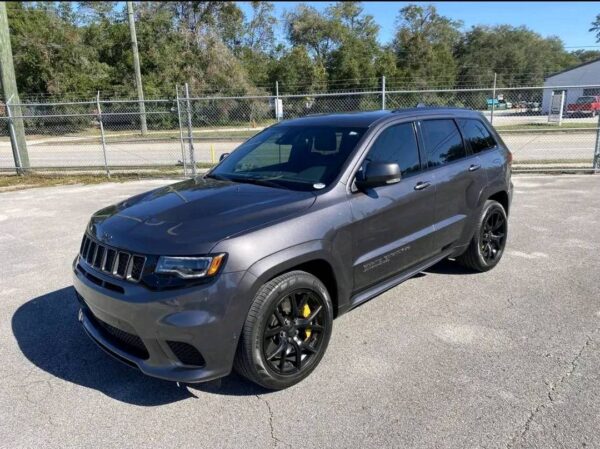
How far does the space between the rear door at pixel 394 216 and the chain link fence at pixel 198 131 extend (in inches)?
343

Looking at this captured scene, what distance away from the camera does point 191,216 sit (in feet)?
10.4

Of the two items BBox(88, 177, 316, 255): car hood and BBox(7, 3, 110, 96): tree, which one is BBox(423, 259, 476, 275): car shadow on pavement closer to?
BBox(88, 177, 316, 255): car hood

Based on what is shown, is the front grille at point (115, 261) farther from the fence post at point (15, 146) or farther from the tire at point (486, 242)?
the fence post at point (15, 146)

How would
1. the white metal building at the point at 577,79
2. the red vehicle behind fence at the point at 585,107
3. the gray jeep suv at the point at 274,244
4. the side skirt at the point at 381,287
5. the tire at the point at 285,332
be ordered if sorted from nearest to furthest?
the gray jeep suv at the point at 274,244, the tire at the point at 285,332, the side skirt at the point at 381,287, the red vehicle behind fence at the point at 585,107, the white metal building at the point at 577,79

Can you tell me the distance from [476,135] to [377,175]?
7.26 feet

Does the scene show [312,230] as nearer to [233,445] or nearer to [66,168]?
[233,445]

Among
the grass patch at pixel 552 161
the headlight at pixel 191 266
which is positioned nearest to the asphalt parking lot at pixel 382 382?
the headlight at pixel 191 266

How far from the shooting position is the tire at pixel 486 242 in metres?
5.04

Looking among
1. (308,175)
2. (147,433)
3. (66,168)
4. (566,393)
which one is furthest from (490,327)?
(66,168)

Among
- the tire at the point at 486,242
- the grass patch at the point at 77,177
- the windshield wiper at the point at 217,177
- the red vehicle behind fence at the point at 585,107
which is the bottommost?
the grass patch at the point at 77,177

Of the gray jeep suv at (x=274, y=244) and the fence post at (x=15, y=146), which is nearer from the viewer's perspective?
the gray jeep suv at (x=274, y=244)

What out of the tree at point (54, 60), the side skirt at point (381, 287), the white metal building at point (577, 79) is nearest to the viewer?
the side skirt at point (381, 287)

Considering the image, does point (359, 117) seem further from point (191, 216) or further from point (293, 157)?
point (191, 216)

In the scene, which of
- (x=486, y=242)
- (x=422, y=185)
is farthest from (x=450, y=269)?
(x=422, y=185)
